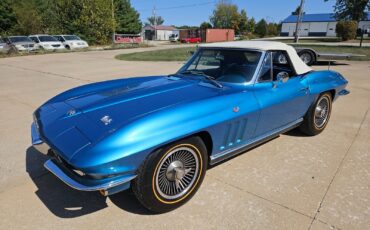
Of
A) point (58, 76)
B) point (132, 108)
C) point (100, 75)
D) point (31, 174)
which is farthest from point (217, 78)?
point (58, 76)

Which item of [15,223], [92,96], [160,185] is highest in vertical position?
[92,96]

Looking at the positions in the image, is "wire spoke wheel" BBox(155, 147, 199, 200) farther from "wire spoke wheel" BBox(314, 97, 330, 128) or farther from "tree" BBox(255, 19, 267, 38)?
"tree" BBox(255, 19, 267, 38)

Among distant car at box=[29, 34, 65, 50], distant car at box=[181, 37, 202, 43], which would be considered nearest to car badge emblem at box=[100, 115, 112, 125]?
distant car at box=[29, 34, 65, 50]

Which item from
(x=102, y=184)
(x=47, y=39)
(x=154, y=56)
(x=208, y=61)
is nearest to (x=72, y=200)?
(x=102, y=184)

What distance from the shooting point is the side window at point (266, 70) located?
133 inches

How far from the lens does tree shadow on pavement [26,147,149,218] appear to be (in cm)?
263

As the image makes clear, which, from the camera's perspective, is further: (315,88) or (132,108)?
(315,88)

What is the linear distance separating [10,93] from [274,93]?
6.65m

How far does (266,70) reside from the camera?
11.3 ft

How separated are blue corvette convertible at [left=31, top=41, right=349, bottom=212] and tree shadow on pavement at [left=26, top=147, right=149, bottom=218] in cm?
38

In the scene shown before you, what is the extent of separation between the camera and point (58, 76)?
32.4 feet

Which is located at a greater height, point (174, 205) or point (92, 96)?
point (92, 96)

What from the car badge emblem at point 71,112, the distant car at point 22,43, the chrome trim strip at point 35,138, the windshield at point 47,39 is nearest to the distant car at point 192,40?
the windshield at point 47,39

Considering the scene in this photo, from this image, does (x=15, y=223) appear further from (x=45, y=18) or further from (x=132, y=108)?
(x=45, y=18)
